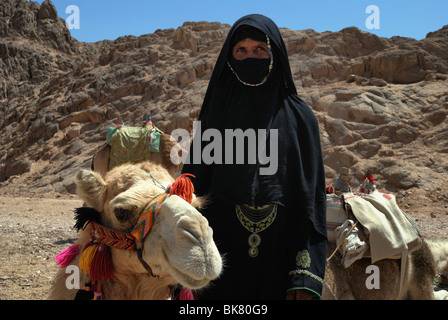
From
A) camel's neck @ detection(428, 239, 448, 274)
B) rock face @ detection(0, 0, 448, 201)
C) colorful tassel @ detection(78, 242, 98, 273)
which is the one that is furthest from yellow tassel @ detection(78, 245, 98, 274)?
rock face @ detection(0, 0, 448, 201)

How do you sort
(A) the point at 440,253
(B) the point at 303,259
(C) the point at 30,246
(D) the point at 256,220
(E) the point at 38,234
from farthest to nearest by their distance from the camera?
1. (E) the point at 38,234
2. (C) the point at 30,246
3. (A) the point at 440,253
4. (D) the point at 256,220
5. (B) the point at 303,259

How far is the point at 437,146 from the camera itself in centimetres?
1689

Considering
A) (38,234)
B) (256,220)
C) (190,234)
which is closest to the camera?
(190,234)

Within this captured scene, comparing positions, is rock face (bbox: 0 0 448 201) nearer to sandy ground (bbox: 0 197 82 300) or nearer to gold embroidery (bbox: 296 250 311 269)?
sandy ground (bbox: 0 197 82 300)

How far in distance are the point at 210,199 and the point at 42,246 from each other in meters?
5.93

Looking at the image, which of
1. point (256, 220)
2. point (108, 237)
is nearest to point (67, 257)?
point (108, 237)

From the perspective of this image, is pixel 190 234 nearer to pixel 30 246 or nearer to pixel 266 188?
pixel 266 188

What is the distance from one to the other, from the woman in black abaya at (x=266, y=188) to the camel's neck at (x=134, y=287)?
39cm

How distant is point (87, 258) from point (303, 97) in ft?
62.1

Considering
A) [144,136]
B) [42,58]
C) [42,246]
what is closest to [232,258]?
[144,136]

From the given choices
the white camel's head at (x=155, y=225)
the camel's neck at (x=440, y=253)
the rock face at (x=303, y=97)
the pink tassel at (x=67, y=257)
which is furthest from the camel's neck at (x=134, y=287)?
the rock face at (x=303, y=97)

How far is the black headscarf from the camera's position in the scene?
87.4 inches

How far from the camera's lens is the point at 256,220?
7.43 feet

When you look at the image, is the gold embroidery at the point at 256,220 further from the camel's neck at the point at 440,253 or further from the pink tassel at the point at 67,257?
the camel's neck at the point at 440,253
